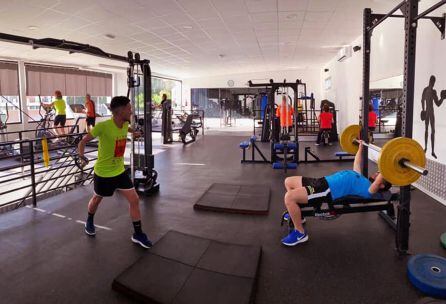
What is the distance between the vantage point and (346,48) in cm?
709

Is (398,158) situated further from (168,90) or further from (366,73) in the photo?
(168,90)

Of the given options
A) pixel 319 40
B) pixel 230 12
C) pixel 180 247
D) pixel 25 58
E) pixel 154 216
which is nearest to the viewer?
pixel 180 247

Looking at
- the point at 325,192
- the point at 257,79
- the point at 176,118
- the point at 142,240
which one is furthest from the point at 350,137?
the point at 257,79

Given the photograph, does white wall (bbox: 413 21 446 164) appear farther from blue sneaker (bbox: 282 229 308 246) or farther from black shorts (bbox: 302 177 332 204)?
blue sneaker (bbox: 282 229 308 246)

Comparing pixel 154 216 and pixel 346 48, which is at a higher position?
pixel 346 48

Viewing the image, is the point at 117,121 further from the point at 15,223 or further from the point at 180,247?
the point at 15,223

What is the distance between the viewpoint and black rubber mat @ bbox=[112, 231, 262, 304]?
1.56m

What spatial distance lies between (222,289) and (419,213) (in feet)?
7.06

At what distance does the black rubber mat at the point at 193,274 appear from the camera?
1556 millimetres

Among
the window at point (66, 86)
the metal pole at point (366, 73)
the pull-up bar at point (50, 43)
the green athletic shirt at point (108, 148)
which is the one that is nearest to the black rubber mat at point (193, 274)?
the green athletic shirt at point (108, 148)

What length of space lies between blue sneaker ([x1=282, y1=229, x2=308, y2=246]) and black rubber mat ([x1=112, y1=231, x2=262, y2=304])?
0.24 meters

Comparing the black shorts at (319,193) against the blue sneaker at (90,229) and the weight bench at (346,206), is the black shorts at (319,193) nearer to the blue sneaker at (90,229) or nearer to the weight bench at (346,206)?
the weight bench at (346,206)

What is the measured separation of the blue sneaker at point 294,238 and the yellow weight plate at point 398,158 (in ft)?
2.36

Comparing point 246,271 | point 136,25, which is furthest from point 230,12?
point 246,271
